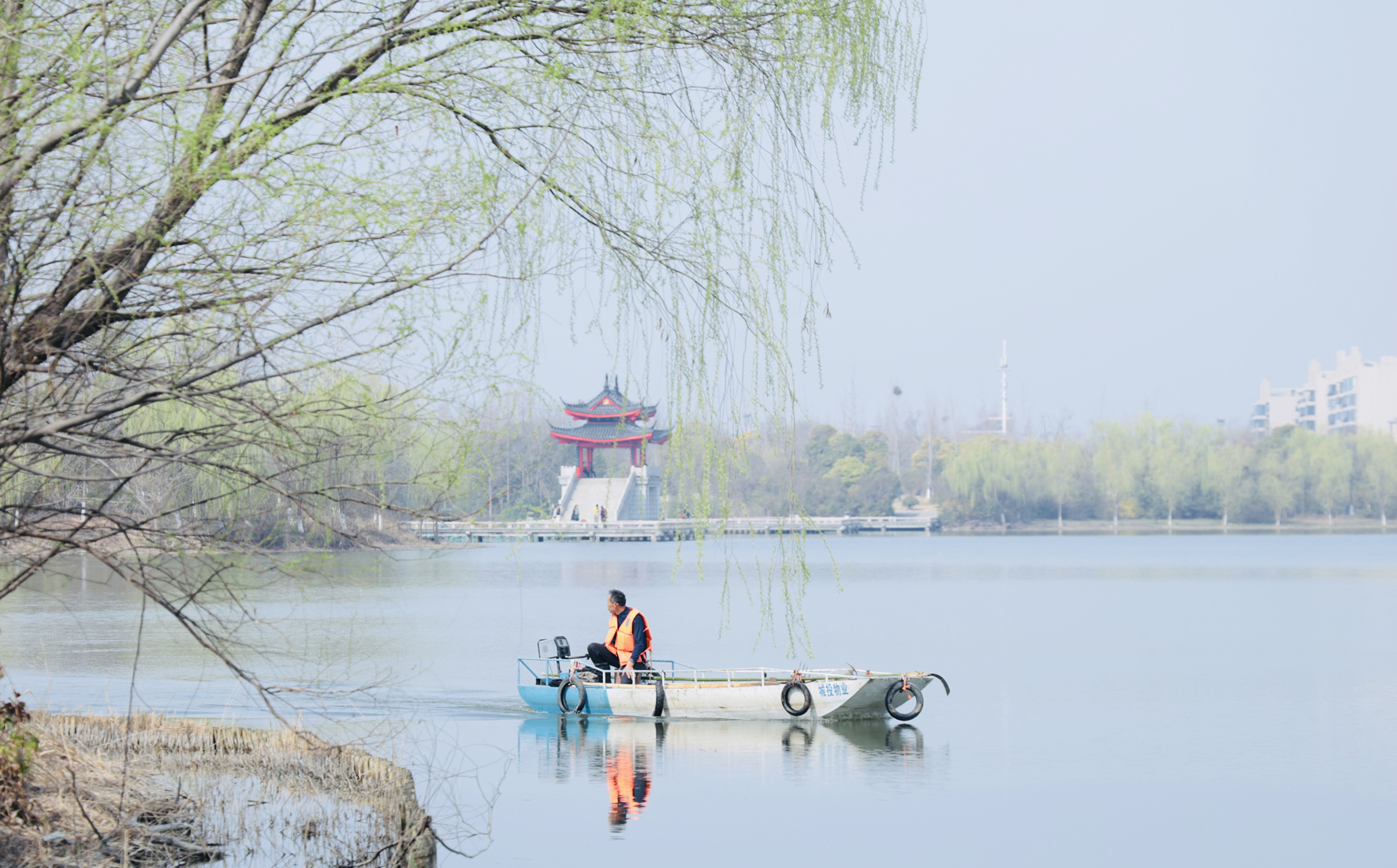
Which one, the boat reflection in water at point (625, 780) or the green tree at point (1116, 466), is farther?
the green tree at point (1116, 466)

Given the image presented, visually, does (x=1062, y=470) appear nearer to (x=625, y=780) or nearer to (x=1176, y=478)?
(x=1176, y=478)

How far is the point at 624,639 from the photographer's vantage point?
11.5 meters

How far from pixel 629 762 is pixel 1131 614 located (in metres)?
16.8

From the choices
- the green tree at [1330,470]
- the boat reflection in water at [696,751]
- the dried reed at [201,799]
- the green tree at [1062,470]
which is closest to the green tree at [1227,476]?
the green tree at [1330,470]

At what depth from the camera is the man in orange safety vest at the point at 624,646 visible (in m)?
11.2

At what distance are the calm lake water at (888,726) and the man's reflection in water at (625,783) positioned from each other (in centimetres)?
4

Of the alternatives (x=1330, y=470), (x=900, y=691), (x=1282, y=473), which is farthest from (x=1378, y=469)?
(x=900, y=691)

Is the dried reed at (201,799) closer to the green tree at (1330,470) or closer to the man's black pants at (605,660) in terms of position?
the man's black pants at (605,660)

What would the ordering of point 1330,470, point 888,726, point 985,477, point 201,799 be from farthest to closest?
point 985,477 → point 1330,470 → point 888,726 → point 201,799

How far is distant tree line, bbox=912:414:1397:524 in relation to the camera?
223ft

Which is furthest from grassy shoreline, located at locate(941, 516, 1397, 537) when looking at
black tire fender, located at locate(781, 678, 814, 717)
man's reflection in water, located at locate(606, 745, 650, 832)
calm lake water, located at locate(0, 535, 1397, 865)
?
man's reflection in water, located at locate(606, 745, 650, 832)

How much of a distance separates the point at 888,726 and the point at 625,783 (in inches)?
132

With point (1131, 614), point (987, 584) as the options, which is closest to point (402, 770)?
point (1131, 614)

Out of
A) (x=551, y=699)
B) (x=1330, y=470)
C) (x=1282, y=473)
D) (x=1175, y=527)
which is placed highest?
(x=1330, y=470)
